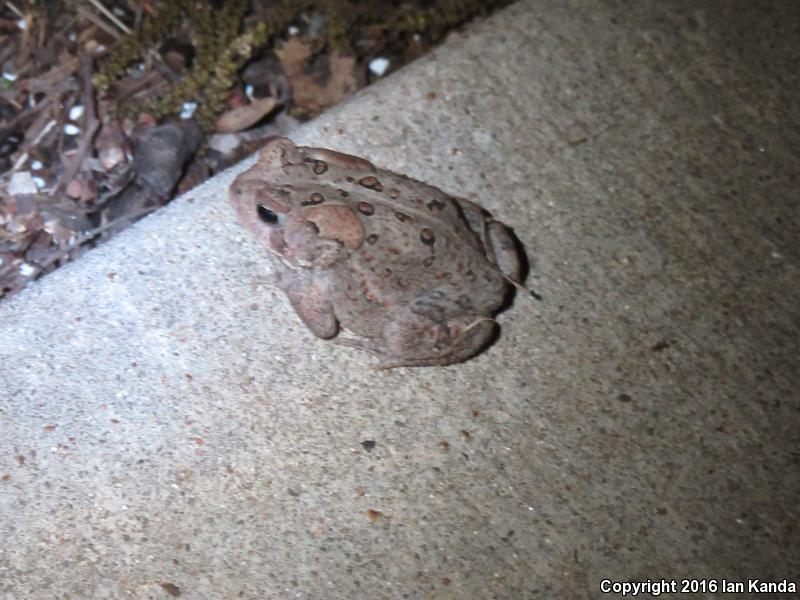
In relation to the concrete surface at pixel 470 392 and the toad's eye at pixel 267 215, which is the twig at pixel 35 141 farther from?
the toad's eye at pixel 267 215

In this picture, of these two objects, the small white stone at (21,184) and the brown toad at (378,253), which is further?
the small white stone at (21,184)

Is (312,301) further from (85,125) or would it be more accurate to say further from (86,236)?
(85,125)

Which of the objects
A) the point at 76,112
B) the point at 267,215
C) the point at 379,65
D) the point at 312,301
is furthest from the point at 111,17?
the point at 312,301

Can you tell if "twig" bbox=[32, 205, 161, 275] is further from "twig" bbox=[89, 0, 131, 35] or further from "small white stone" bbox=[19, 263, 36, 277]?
"twig" bbox=[89, 0, 131, 35]

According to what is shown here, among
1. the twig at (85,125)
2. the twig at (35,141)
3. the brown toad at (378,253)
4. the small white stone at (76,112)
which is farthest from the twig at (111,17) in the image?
the brown toad at (378,253)

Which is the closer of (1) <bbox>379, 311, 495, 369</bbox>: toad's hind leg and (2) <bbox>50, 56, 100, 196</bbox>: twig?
(1) <bbox>379, 311, 495, 369</bbox>: toad's hind leg

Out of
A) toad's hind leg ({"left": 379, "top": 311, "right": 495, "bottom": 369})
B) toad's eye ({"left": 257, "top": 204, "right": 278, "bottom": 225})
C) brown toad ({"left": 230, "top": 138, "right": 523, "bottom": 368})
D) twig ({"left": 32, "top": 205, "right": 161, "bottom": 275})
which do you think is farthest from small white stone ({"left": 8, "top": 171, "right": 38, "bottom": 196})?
toad's hind leg ({"left": 379, "top": 311, "right": 495, "bottom": 369})

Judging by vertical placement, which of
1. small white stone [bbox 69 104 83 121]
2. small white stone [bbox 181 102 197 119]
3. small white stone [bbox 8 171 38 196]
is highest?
small white stone [bbox 69 104 83 121]
